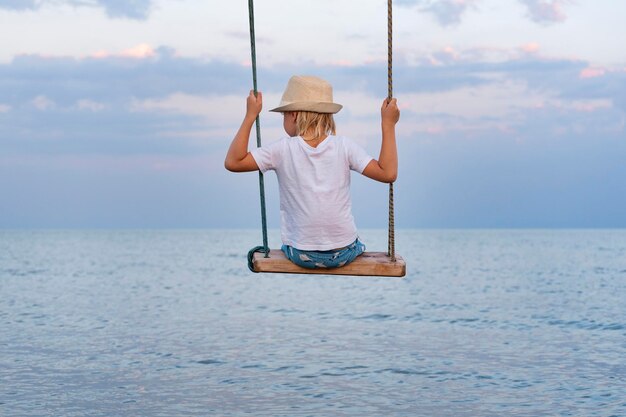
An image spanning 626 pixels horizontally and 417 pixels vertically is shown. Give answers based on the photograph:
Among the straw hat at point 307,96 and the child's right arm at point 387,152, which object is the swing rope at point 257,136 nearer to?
the straw hat at point 307,96

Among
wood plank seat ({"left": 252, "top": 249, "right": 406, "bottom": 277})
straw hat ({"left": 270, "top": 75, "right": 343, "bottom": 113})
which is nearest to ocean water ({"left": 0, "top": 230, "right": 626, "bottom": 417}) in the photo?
wood plank seat ({"left": 252, "top": 249, "right": 406, "bottom": 277})

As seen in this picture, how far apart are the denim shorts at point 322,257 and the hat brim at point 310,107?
90 centimetres

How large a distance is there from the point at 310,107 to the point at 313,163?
1.16 ft

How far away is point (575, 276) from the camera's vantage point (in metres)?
48.2

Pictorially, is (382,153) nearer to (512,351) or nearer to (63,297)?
(512,351)

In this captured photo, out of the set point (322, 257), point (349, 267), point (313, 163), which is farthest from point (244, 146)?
point (349, 267)

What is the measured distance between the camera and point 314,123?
223 inches

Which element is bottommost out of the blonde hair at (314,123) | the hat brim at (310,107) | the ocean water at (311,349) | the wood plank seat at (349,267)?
the ocean water at (311,349)

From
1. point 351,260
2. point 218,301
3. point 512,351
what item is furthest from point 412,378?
point 218,301

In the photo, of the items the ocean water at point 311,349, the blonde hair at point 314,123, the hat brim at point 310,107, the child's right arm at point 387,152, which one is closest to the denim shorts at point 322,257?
the child's right arm at point 387,152

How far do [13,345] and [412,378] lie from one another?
10174mm

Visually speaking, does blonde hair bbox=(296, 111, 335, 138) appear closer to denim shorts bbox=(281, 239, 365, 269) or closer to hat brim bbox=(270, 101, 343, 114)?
hat brim bbox=(270, 101, 343, 114)

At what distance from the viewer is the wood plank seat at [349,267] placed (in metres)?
5.66

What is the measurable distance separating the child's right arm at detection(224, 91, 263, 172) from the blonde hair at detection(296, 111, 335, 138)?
27 cm
